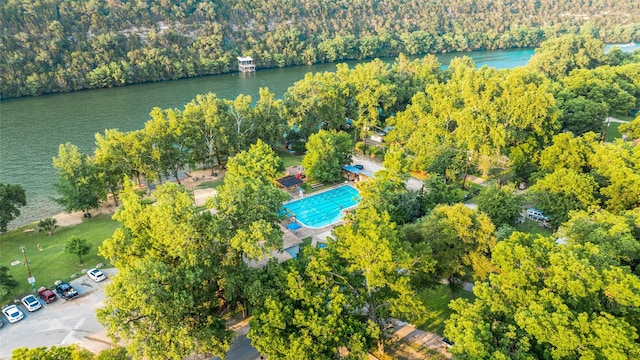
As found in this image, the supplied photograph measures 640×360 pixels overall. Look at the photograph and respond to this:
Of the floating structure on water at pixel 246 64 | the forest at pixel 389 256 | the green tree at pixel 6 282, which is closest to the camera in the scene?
the forest at pixel 389 256

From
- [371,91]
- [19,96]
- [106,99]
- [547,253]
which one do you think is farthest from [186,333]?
[19,96]

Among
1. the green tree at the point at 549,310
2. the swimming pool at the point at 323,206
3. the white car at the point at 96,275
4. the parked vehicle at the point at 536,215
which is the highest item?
the green tree at the point at 549,310

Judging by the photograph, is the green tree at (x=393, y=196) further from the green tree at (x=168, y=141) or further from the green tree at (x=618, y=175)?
the green tree at (x=168, y=141)

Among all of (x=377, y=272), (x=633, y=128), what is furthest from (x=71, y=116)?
(x=633, y=128)

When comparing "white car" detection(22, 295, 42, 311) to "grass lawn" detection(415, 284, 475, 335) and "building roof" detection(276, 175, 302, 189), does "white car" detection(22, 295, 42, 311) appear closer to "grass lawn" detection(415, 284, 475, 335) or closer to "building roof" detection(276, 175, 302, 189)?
"building roof" detection(276, 175, 302, 189)

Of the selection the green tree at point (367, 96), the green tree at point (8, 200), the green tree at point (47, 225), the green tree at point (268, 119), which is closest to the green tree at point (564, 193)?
the green tree at point (367, 96)

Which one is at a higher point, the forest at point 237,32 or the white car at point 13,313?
the forest at point 237,32

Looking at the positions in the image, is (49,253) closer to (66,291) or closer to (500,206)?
(66,291)
